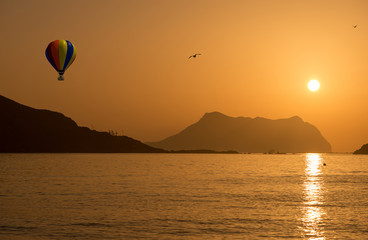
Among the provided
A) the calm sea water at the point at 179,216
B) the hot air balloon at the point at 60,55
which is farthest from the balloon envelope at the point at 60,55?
the calm sea water at the point at 179,216

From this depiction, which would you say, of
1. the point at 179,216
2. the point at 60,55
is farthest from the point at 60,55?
the point at 179,216

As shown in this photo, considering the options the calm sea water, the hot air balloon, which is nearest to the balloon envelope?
the hot air balloon

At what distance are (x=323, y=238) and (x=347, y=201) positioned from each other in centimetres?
3079

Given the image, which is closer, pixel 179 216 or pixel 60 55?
pixel 179 216

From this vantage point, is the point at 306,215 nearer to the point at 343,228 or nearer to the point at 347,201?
the point at 343,228

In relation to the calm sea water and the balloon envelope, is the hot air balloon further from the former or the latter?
the calm sea water

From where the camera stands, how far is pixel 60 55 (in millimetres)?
108312

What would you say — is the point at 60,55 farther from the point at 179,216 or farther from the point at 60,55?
the point at 179,216

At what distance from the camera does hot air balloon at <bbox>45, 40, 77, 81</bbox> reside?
108 m

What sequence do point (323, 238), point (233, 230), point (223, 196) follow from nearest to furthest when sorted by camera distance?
point (323, 238) < point (233, 230) < point (223, 196)

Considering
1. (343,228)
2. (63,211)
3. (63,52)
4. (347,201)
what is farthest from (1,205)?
(63,52)

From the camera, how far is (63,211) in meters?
52.7

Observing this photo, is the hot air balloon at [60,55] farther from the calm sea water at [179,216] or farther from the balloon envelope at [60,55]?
the calm sea water at [179,216]

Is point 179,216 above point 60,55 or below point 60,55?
below
